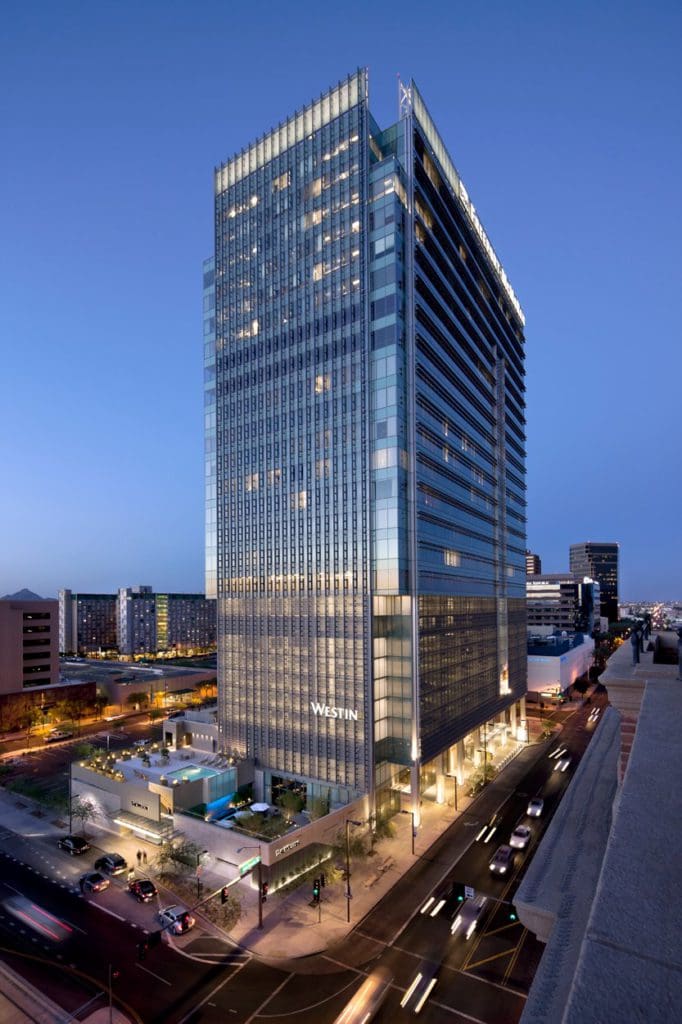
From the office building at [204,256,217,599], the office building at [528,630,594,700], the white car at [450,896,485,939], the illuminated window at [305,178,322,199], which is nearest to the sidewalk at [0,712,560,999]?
the white car at [450,896,485,939]

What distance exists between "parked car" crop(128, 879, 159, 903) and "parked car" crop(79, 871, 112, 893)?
243 centimetres

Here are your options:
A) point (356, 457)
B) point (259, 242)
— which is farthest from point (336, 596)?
point (259, 242)

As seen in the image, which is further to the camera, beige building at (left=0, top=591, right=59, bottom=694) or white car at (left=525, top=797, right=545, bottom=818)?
beige building at (left=0, top=591, right=59, bottom=694)

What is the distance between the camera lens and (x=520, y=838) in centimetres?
5572

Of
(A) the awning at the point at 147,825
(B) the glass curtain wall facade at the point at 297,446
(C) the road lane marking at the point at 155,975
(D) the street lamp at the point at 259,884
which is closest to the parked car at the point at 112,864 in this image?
(A) the awning at the point at 147,825

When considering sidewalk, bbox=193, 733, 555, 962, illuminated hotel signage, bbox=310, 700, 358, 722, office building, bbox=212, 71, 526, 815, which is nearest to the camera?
sidewalk, bbox=193, 733, 555, 962

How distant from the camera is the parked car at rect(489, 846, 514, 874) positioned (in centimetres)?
5106

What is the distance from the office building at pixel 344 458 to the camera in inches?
2520

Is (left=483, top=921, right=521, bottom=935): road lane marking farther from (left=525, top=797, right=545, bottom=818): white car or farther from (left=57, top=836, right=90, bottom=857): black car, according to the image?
(left=57, top=836, right=90, bottom=857): black car

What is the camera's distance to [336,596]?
6531cm

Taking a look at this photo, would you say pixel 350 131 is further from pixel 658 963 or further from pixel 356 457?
pixel 658 963

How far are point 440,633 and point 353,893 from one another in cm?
3169

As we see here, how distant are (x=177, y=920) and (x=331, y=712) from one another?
25.2 metres

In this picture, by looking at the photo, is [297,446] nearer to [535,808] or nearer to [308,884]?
[308,884]
